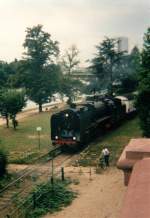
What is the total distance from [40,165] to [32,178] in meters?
3.42

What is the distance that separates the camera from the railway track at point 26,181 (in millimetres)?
19344

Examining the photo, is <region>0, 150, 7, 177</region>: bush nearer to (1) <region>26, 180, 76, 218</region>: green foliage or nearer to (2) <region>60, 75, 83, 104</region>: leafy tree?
(1) <region>26, 180, 76, 218</region>: green foliage

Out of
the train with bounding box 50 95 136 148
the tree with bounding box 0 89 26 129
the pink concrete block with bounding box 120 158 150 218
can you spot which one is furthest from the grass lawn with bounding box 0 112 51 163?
the pink concrete block with bounding box 120 158 150 218

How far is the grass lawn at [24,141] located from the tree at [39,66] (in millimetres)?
10411

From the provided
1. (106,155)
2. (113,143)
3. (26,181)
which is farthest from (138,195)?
(113,143)

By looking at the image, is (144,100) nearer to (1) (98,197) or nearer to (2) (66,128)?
(2) (66,128)

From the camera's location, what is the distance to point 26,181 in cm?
2367

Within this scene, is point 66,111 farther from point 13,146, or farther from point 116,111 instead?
point 116,111

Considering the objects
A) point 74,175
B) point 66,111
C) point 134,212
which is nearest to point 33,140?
point 66,111

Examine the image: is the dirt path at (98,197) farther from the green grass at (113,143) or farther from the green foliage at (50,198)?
the green grass at (113,143)

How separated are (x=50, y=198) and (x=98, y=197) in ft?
8.02

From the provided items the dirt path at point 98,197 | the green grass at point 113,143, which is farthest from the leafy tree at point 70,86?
the dirt path at point 98,197

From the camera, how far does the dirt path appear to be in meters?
18.0

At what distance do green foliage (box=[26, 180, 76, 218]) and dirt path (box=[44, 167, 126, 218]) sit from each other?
1.37 feet
